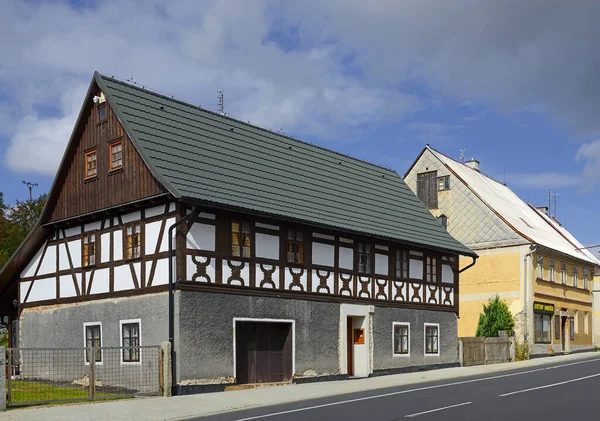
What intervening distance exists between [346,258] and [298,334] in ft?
12.9

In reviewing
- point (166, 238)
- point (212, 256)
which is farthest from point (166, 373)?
point (166, 238)

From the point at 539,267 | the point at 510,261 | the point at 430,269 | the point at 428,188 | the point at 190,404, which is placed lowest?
the point at 190,404

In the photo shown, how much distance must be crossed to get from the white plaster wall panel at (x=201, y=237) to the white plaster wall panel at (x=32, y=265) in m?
8.30

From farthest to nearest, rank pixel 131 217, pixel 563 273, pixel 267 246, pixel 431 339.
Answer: pixel 563 273
pixel 431 339
pixel 267 246
pixel 131 217

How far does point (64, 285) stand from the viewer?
88.0 ft

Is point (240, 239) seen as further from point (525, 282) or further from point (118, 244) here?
point (525, 282)

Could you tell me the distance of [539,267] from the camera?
142ft

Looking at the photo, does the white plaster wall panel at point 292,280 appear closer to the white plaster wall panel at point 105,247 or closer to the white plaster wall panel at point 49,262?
the white plaster wall panel at point 105,247

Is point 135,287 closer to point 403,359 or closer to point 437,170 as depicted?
point 403,359

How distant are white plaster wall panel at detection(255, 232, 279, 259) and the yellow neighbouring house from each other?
20334 millimetres

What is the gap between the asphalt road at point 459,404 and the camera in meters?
15.4

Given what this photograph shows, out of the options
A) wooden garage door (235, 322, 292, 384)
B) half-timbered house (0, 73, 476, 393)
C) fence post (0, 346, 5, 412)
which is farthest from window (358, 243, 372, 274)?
fence post (0, 346, 5, 412)

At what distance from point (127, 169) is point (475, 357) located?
18865mm

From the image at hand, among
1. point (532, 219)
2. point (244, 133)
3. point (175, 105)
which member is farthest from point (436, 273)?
point (532, 219)
